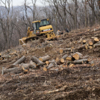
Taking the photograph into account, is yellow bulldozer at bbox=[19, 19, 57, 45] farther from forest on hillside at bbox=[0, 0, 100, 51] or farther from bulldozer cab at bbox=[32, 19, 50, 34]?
forest on hillside at bbox=[0, 0, 100, 51]

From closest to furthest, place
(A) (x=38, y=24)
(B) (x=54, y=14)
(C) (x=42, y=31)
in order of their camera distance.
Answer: (C) (x=42, y=31), (A) (x=38, y=24), (B) (x=54, y=14)

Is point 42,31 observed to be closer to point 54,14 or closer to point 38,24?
point 38,24

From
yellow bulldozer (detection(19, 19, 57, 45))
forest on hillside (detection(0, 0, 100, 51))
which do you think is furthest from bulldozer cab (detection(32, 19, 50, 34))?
forest on hillside (detection(0, 0, 100, 51))

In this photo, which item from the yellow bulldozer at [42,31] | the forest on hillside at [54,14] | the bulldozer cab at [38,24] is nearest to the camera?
the yellow bulldozer at [42,31]

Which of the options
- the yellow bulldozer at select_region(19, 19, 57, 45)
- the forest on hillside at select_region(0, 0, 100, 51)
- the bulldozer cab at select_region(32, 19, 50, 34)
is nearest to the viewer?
the yellow bulldozer at select_region(19, 19, 57, 45)

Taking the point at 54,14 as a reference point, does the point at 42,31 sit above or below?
below

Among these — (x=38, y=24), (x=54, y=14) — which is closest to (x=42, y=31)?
(x=38, y=24)

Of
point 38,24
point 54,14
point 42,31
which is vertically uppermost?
point 54,14

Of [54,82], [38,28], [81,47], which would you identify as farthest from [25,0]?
[54,82]

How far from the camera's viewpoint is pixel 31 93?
11.3 feet

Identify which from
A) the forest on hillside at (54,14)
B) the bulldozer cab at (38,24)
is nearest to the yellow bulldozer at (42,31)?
the bulldozer cab at (38,24)

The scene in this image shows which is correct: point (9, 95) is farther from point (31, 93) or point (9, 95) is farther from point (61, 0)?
point (61, 0)

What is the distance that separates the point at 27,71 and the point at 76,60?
228 cm

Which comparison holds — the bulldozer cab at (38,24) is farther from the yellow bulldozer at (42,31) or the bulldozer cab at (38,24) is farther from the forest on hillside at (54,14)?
the forest on hillside at (54,14)
